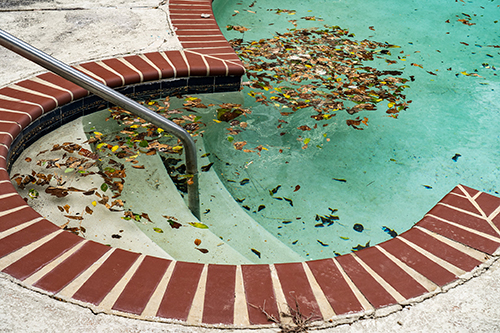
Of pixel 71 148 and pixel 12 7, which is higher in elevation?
pixel 12 7

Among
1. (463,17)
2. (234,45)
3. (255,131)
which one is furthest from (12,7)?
(463,17)

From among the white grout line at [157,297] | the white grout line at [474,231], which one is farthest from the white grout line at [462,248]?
the white grout line at [157,297]

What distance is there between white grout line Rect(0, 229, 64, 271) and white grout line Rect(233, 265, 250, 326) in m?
0.76

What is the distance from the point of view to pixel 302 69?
329cm

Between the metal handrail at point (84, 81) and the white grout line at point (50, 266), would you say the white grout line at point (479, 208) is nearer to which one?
the metal handrail at point (84, 81)

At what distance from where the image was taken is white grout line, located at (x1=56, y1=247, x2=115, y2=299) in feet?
4.10

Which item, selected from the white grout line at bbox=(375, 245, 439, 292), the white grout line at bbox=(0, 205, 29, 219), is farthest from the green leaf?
the white grout line at bbox=(375, 245, 439, 292)

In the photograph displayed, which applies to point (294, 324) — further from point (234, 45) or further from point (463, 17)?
point (463, 17)

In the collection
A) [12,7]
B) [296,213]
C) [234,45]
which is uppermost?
[12,7]

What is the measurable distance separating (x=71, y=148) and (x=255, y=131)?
46.2 inches

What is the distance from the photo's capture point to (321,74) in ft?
10.6

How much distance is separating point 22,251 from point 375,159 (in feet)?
6.68

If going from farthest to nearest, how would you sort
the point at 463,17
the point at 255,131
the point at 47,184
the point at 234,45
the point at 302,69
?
the point at 463,17 < the point at 234,45 < the point at 302,69 < the point at 255,131 < the point at 47,184

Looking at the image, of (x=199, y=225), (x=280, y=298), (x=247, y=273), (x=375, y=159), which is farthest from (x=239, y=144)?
(x=280, y=298)
